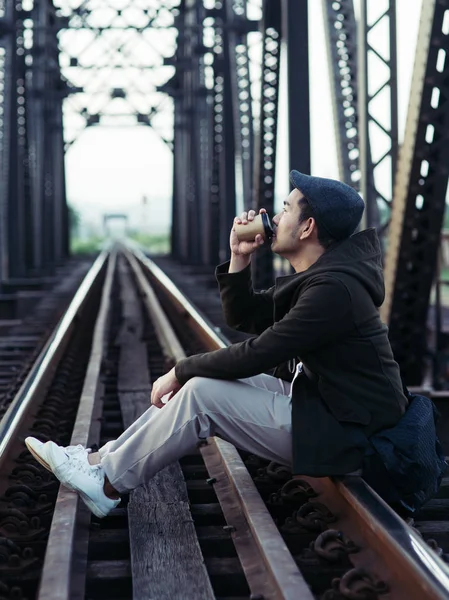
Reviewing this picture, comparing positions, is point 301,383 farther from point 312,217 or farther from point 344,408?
point 312,217

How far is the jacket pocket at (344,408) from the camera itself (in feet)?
10.9

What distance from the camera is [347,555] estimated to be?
304 cm

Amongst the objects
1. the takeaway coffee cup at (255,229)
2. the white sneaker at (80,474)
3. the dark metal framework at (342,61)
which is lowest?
the white sneaker at (80,474)

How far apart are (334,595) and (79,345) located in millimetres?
6145

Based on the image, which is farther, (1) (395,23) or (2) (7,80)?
(2) (7,80)

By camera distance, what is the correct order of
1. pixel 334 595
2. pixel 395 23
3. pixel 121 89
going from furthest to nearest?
pixel 121 89, pixel 395 23, pixel 334 595

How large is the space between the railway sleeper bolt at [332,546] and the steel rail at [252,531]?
11 centimetres

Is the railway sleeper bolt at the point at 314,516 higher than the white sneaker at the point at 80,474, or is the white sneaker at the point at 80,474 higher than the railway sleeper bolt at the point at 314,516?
the white sneaker at the point at 80,474

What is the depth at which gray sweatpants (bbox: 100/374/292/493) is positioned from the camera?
137 inches

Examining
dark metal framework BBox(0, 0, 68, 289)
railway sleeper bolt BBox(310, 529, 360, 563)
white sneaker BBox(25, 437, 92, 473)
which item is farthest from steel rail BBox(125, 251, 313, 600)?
dark metal framework BBox(0, 0, 68, 289)

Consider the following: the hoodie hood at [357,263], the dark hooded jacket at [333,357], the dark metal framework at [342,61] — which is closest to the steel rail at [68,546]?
the dark hooded jacket at [333,357]

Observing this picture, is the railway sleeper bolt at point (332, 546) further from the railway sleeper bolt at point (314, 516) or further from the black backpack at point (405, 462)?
the black backpack at point (405, 462)

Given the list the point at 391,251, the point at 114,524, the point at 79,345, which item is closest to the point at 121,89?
the point at 79,345

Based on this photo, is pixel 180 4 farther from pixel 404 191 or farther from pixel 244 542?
pixel 244 542
